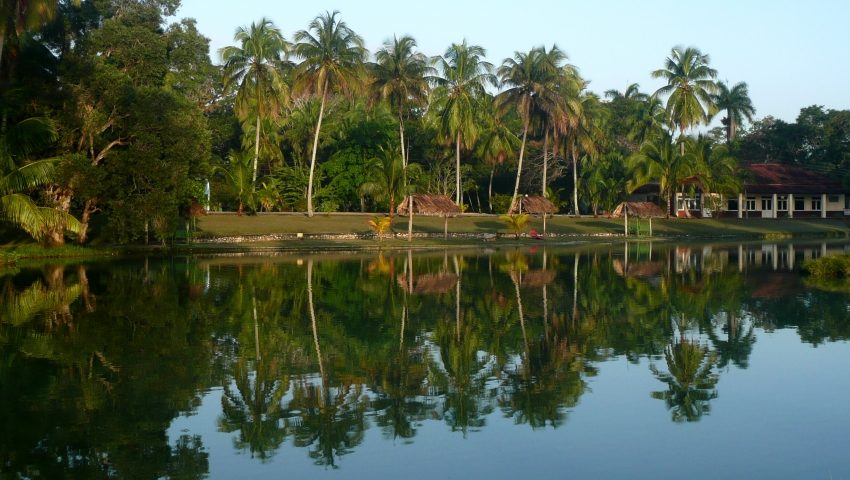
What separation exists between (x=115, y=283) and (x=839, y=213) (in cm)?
6883

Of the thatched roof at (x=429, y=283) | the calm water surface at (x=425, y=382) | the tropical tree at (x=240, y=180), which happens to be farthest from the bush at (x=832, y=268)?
the tropical tree at (x=240, y=180)

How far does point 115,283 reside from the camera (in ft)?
88.0

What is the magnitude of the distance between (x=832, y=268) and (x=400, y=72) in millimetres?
38341

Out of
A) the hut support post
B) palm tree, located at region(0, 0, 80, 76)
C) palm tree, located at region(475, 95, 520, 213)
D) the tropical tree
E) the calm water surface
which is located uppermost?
palm tree, located at region(0, 0, 80, 76)

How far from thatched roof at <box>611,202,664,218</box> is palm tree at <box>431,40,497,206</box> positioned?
38.5 feet

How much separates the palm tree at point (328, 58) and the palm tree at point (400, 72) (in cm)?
501

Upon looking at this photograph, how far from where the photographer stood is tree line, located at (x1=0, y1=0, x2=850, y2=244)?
128ft

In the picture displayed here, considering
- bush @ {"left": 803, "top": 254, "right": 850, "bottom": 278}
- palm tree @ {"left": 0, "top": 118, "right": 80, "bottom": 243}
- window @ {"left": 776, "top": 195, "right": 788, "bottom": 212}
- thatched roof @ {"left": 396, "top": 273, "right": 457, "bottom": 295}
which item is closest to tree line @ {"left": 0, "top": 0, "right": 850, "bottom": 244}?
palm tree @ {"left": 0, "top": 118, "right": 80, "bottom": 243}

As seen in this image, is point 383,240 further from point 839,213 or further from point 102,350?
point 839,213

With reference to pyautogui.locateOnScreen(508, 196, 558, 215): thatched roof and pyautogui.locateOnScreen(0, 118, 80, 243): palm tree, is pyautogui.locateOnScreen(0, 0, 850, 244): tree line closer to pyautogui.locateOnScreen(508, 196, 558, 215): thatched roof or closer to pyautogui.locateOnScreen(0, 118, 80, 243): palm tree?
pyautogui.locateOnScreen(0, 118, 80, 243): palm tree

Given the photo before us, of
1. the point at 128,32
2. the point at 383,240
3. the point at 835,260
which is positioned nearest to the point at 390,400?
the point at 835,260

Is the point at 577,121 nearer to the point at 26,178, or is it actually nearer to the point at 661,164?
the point at 661,164

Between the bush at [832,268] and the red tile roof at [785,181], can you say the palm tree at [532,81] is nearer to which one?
the red tile roof at [785,181]

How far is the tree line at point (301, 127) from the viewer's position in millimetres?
39031
